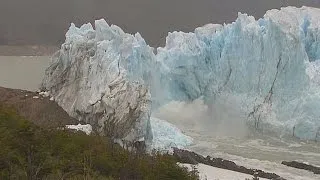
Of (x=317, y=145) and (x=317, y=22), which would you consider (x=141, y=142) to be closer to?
(x=317, y=145)

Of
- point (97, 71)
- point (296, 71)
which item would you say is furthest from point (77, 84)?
point (296, 71)

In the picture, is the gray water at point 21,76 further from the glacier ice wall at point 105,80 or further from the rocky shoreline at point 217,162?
the rocky shoreline at point 217,162

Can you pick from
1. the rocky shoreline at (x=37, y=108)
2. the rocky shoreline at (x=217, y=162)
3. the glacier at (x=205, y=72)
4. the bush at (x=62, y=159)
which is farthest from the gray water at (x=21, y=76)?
the bush at (x=62, y=159)

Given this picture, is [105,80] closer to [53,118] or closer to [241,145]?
[53,118]

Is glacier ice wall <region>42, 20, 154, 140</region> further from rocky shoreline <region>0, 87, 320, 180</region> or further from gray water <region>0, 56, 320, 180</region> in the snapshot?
gray water <region>0, 56, 320, 180</region>

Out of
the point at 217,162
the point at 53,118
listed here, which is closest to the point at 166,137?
the point at 217,162
